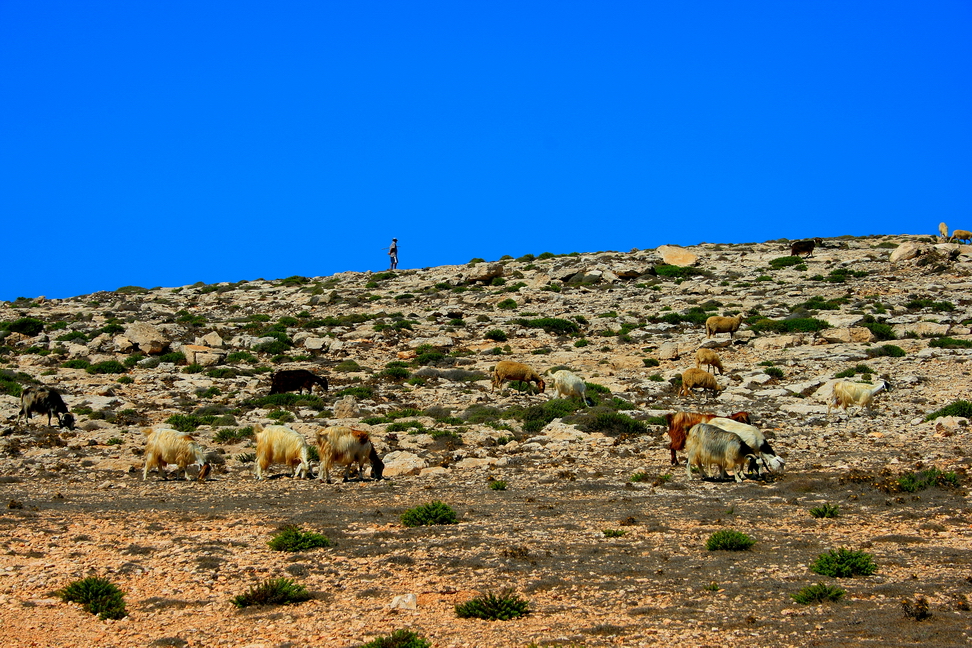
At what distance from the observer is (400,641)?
307 inches

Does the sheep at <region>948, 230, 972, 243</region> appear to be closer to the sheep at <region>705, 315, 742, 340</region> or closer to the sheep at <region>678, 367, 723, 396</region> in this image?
the sheep at <region>705, 315, 742, 340</region>

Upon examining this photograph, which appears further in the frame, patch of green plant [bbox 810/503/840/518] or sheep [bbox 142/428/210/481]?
sheep [bbox 142/428/210/481]

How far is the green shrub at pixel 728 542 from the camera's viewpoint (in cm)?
1077

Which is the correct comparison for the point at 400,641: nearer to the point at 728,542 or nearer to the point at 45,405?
the point at 728,542

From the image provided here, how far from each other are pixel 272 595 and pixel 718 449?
9.07 metres

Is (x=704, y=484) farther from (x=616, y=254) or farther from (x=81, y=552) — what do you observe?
(x=616, y=254)

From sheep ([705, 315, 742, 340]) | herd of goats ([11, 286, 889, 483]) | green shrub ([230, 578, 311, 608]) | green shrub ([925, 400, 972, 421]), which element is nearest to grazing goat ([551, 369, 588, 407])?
herd of goats ([11, 286, 889, 483])

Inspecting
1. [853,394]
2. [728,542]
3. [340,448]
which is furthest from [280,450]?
[853,394]

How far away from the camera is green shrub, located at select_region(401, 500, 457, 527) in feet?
40.3

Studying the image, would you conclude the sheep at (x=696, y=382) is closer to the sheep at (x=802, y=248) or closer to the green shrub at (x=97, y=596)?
the green shrub at (x=97, y=596)

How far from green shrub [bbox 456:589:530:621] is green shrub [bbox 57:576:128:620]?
357cm

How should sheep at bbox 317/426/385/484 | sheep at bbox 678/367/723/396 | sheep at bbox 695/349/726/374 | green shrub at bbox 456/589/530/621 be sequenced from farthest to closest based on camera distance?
1. sheep at bbox 695/349/726/374
2. sheep at bbox 678/367/723/396
3. sheep at bbox 317/426/385/484
4. green shrub at bbox 456/589/530/621

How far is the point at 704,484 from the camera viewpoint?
49.2 ft

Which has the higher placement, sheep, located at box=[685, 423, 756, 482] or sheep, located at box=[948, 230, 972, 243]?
sheep, located at box=[948, 230, 972, 243]
